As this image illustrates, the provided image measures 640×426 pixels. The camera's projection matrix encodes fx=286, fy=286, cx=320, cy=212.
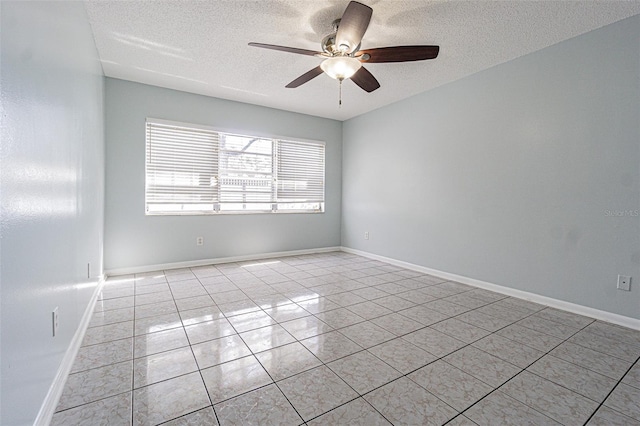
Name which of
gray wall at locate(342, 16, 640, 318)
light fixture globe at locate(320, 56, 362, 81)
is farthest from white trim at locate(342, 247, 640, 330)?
light fixture globe at locate(320, 56, 362, 81)

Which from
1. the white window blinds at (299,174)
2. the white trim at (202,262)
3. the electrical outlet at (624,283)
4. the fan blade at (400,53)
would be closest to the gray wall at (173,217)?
the white trim at (202,262)

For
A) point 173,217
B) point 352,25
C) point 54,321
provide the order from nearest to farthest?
1. point 54,321
2. point 352,25
3. point 173,217

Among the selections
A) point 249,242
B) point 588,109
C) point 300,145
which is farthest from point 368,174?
point 588,109

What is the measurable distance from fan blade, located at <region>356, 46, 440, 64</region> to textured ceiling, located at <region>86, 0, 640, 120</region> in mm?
287

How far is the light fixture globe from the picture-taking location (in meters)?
2.30

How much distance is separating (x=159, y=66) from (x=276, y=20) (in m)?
1.73

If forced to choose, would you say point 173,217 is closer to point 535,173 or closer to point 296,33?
point 296,33

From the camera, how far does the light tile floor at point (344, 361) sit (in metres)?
1.42

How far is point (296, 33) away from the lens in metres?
2.61

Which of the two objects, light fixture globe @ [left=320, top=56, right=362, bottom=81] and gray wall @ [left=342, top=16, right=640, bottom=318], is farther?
gray wall @ [left=342, top=16, right=640, bottom=318]

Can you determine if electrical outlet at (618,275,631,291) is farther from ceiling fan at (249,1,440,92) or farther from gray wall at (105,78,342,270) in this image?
gray wall at (105,78,342,270)

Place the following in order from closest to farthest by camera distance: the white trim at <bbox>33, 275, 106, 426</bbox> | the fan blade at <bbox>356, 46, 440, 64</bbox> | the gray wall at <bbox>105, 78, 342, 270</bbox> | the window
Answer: the white trim at <bbox>33, 275, 106, 426</bbox>
the fan blade at <bbox>356, 46, 440, 64</bbox>
the gray wall at <bbox>105, 78, 342, 270</bbox>
the window

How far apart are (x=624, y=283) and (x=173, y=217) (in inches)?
195

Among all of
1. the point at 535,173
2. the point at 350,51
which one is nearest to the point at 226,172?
the point at 350,51
